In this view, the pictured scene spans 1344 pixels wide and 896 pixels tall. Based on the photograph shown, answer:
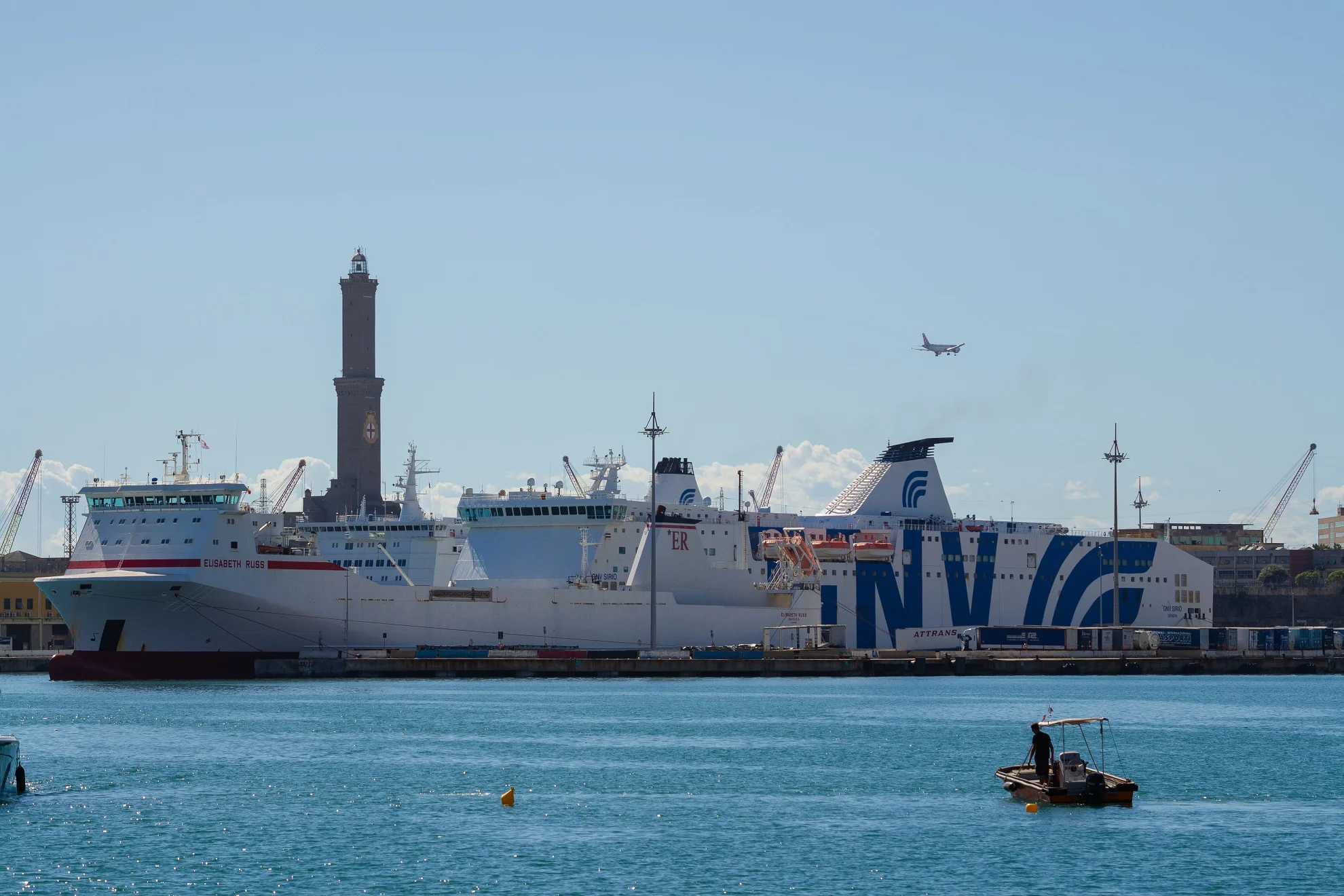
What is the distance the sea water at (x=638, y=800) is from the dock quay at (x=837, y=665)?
8.14 meters

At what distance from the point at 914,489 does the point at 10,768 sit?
67.4 meters

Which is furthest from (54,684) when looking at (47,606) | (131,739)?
(47,606)

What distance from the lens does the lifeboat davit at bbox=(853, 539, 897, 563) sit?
8656 centimetres

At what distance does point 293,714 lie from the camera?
50312 millimetres

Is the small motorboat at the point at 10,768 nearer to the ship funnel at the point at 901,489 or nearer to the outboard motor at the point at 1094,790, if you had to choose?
the outboard motor at the point at 1094,790

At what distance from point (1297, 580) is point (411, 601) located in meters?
96.4

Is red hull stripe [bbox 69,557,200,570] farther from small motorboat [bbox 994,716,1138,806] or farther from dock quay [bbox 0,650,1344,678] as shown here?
small motorboat [bbox 994,716,1138,806]

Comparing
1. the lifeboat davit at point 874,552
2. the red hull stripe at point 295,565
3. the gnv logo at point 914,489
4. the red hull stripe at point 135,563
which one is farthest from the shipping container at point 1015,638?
the red hull stripe at point 135,563

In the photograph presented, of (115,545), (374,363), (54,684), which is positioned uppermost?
(374,363)

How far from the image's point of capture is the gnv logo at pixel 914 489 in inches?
3723

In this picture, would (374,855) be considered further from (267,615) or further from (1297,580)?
(1297,580)

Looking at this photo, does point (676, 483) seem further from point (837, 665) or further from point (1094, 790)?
point (1094, 790)

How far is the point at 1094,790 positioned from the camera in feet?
106

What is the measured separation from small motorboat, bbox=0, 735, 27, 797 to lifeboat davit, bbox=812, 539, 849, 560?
180ft
